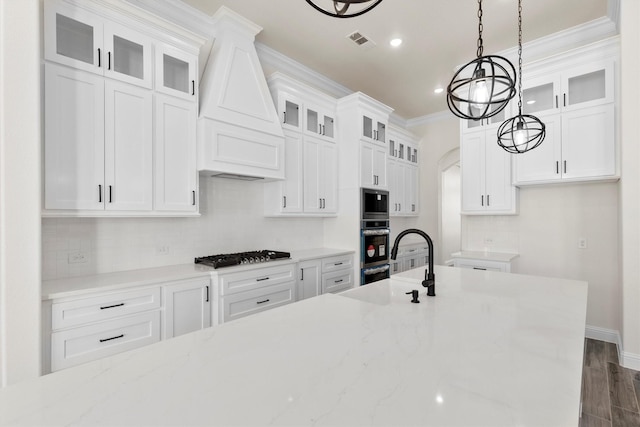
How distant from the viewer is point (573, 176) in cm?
330

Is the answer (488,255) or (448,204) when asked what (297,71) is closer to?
(488,255)

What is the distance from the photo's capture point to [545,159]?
3482 mm

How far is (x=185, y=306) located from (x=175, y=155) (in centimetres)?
126

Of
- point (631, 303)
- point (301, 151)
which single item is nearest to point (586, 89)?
point (631, 303)

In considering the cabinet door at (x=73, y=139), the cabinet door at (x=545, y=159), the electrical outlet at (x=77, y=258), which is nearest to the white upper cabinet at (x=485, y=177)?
the cabinet door at (x=545, y=159)

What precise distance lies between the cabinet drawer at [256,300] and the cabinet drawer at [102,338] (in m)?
0.60

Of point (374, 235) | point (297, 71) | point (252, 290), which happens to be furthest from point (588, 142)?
point (252, 290)

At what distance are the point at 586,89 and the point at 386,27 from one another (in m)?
2.19

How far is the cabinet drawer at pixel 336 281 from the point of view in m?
3.82

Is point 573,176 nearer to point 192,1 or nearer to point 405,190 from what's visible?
point 405,190

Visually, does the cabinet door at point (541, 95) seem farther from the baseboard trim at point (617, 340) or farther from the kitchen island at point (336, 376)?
the kitchen island at point (336, 376)

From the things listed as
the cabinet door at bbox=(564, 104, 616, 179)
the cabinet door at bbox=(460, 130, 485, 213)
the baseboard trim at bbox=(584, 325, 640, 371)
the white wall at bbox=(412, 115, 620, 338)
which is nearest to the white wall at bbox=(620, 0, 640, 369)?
the baseboard trim at bbox=(584, 325, 640, 371)

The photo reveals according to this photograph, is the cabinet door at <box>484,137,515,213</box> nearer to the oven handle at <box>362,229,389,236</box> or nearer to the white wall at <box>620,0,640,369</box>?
the white wall at <box>620,0,640,369</box>

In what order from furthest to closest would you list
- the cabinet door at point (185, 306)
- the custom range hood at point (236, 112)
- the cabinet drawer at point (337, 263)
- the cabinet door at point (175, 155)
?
1. the cabinet drawer at point (337, 263)
2. the custom range hood at point (236, 112)
3. the cabinet door at point (175, 155)
4. the cabinet door at point (185, 306)
